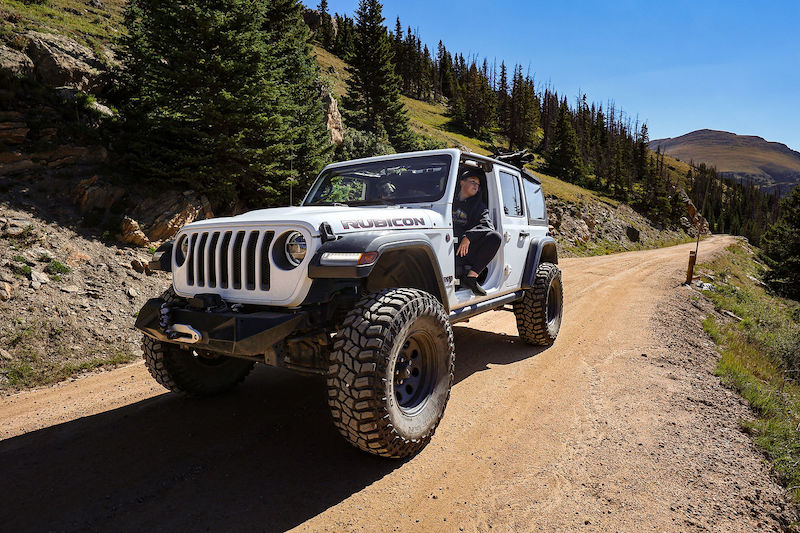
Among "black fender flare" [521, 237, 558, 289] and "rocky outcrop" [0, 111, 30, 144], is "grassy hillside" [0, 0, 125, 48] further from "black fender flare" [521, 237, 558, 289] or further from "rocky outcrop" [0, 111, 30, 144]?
"black fender flare" [521, 237, 558, 289]

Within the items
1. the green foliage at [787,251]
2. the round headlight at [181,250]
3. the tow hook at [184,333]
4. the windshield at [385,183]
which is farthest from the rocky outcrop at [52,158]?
the green foliage at [787,251]

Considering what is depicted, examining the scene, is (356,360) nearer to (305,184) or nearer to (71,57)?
(305,184)

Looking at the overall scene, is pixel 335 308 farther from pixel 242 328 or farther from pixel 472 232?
pixel 472 232

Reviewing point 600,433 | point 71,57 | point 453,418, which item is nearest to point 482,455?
point 453,418

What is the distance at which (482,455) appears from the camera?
3.21 meters

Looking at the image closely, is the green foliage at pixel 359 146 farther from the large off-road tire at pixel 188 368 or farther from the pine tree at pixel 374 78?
the large off-road tire at pixel 188 368

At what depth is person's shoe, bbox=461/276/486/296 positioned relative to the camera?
14.9 ft

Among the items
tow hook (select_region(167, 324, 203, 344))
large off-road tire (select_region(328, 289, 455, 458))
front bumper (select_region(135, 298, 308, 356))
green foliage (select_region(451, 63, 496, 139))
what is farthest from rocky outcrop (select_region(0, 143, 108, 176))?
green foliage (select_region(451, 63, 496, 139))

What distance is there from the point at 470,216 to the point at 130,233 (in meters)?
7.32

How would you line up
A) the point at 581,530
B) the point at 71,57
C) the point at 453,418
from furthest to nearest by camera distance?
the point at 71,57
the point at 453,418
the point at 581,530

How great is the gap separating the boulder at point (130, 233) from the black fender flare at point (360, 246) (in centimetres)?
751

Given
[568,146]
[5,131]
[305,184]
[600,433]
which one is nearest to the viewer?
[600,433]

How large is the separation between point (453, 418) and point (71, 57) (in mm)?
13265

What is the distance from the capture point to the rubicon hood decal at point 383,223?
3.18 m
